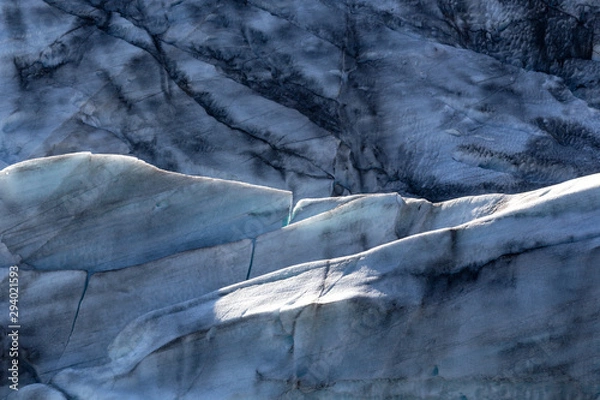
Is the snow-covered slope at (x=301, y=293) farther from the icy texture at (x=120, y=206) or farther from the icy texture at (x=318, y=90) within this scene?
the icy texture at (x=318, y=90)

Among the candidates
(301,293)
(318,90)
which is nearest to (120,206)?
(301,293)

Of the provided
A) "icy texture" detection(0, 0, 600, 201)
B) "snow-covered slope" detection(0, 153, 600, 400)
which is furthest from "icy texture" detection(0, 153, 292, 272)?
"icy texture" detection(0, 0, 600, 201)

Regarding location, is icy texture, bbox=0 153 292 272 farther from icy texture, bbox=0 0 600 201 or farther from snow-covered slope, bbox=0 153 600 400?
icy texture, bbox=0 0 600 201

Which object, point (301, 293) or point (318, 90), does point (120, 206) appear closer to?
point (301, 293)

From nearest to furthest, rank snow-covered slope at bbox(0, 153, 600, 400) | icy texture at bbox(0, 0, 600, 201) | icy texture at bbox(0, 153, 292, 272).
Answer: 1. snow-covered slope at bbox(0, 153, 600, 400)
2. icy texture at bbox(0, 153, 292, 272)
3. icy texture at bbox(0, 0, 600, 201)

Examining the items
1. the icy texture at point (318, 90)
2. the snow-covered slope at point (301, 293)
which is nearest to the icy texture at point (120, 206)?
the snow-covered slope at point (301, 293)

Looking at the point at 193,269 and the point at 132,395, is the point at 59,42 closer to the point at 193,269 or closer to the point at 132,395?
the point at 193,269
